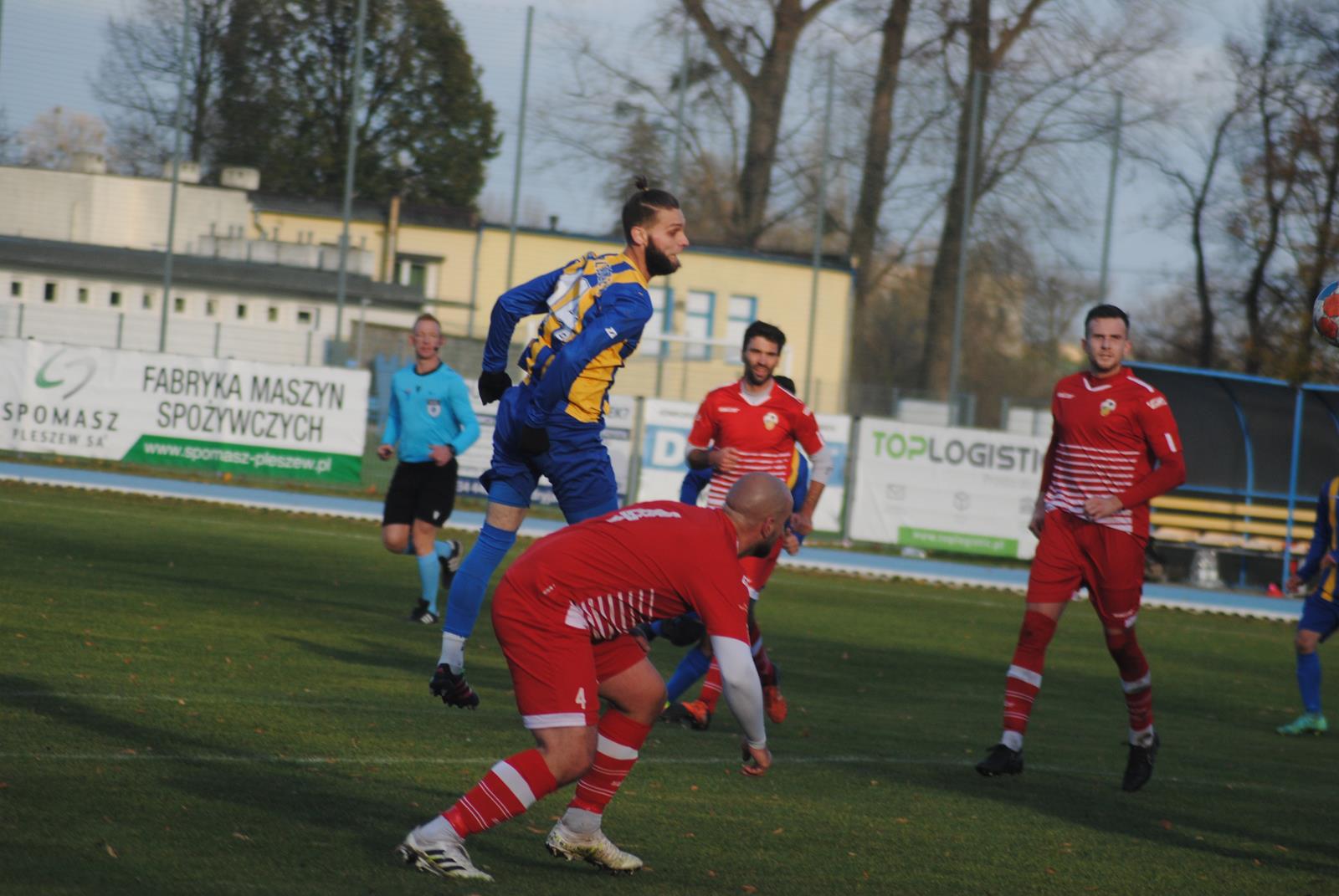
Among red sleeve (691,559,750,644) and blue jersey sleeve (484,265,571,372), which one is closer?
red sleeve (691,559,750,644)

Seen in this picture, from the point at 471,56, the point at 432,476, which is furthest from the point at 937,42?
the point at 432,476

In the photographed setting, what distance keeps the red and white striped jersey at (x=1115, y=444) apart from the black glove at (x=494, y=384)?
9.46ft

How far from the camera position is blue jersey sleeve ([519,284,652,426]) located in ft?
21.9

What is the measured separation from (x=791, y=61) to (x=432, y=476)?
2230cm

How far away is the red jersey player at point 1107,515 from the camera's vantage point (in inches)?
307

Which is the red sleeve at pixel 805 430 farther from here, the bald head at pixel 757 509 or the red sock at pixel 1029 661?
the bald head at pixel 757 509

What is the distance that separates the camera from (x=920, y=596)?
18.9m

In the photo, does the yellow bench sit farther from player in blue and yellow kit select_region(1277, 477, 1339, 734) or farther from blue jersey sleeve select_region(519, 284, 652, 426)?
blue jersey sleeve select_region(519, 284, 652, 426)

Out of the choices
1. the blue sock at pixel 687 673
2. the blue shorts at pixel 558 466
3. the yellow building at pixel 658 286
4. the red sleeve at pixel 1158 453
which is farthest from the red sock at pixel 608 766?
the yellow building at pixel 658 286

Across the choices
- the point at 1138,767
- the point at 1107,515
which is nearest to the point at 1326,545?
the point at 1107,515

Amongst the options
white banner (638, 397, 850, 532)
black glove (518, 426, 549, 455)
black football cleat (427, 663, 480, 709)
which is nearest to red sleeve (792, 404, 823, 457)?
black glove (518, 426, 549, 455)

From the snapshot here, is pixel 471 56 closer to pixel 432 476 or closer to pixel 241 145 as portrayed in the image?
pixel 241 145

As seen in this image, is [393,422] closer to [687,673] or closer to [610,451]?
[687,673]

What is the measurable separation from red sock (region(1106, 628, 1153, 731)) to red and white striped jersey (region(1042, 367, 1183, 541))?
0.54m
